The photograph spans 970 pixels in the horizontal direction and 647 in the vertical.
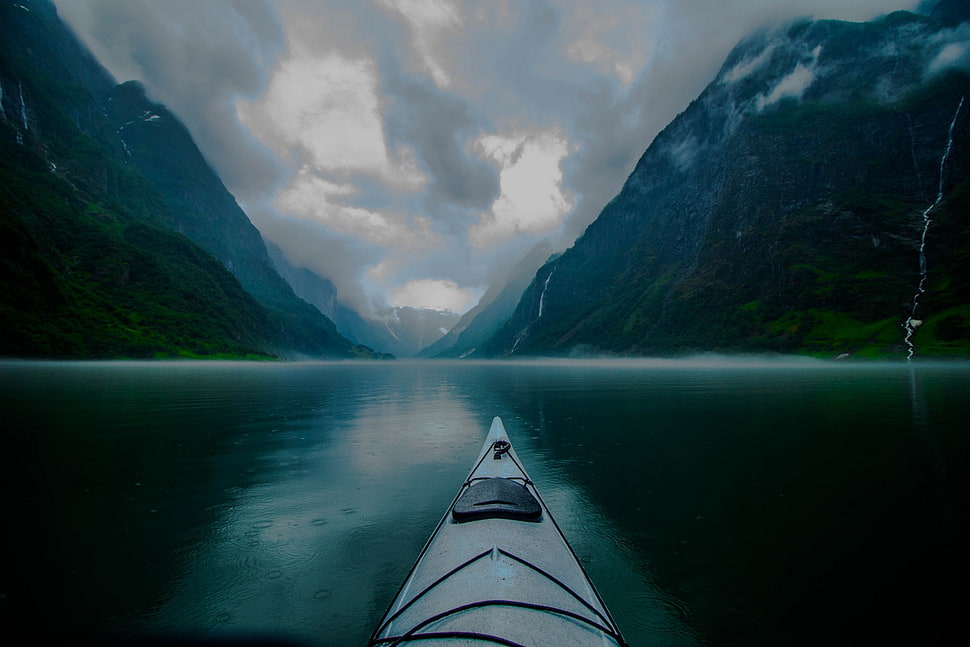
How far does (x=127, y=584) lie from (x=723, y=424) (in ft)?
91.5

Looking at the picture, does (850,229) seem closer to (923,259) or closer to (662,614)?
(923,259)

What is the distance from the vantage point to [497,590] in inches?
218

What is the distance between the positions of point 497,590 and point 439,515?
701cm

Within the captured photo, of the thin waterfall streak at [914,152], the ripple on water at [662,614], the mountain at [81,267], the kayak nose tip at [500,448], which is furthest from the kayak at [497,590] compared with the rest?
the thin waterfall streak at [914,152]

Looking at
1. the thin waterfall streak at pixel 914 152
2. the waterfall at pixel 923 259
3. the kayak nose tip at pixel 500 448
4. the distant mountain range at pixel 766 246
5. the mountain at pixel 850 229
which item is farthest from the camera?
the thin waterfall streak at pixel 914 152

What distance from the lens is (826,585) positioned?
8016 mm

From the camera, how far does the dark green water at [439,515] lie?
23.5 feet

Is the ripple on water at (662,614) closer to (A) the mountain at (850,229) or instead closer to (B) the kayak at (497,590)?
(B) the kayak at (497,590)

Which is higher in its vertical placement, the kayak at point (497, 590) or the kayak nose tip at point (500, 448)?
the kayak nose tip at point (500, 448)

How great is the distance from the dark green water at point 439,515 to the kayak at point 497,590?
170 centimetres

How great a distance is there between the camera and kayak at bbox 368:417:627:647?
476 cm

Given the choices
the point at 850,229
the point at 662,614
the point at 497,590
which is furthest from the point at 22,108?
the point at 850,229

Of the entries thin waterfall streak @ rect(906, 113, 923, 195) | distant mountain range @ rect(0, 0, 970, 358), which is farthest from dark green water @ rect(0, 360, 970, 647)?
thin waterfall streak @ rect(906, 113, 923, 195)

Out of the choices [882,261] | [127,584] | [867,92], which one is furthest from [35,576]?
[867,92]
